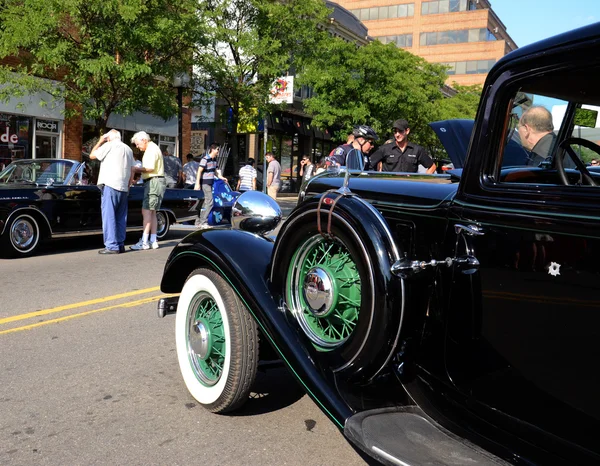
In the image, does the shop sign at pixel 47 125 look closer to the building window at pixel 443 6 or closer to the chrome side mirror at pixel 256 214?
the chrome side mirror at pixel 256 214

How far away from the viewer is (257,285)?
2.93 meters

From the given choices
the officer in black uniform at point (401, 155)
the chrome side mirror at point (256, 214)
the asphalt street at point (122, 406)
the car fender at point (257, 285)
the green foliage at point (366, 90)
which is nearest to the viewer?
the car fender at point (257, 285)

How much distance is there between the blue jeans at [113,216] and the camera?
28.4ft

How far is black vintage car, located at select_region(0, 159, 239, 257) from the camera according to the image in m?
8.35

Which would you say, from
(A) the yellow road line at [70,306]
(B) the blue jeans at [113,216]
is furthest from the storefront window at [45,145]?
(A) the yellow road line at [70,306]

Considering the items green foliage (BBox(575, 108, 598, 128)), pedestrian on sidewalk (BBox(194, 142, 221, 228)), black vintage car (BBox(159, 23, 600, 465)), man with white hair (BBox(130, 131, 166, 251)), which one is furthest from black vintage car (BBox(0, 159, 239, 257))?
green foliage (BBox(575, 108, 598, 128))

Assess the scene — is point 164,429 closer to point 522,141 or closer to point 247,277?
point 247,277

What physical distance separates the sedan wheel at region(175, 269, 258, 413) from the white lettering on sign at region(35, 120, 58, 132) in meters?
17.7

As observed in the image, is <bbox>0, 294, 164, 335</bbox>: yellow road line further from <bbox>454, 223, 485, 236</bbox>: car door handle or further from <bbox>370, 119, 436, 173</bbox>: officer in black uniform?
<bbox>454, 223, 485, 236</bbox>: car door handle

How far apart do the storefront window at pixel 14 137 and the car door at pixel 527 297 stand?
60.3 ft

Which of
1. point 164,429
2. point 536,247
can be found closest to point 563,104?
point 536,247

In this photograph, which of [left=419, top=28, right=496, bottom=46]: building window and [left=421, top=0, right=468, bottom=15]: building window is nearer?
[left=419, top=28, right=496, bottom=46]: building window

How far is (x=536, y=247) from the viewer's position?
6.60 ft

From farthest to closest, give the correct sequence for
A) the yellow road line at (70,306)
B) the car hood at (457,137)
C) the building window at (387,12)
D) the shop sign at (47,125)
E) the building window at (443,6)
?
the building window at (387,12) < the building window at (443,6) < the shop sign at (47,125) < the yellow road line at (70,306) < the car hood at (457,137)
